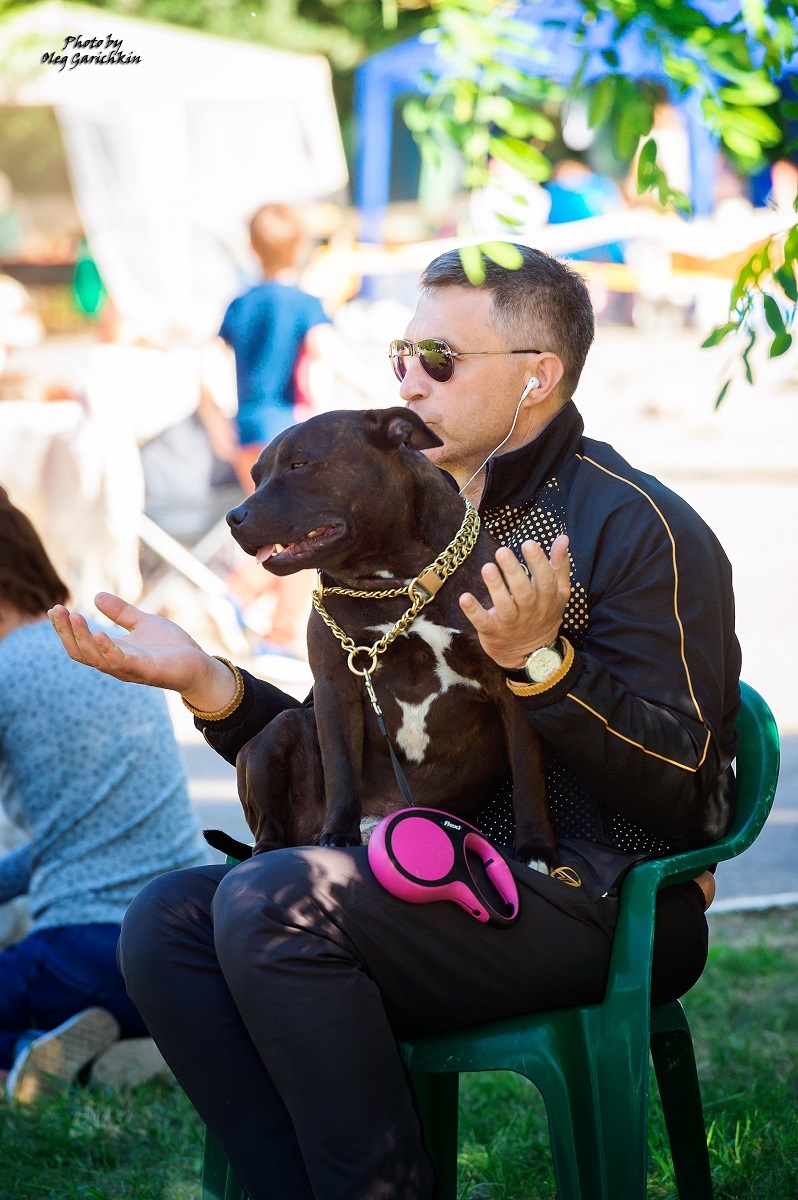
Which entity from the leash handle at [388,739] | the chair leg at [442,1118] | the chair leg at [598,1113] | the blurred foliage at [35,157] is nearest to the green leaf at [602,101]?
the leash handle at [388,739]

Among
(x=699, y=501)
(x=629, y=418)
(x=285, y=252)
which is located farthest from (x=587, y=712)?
(x=629, y=418)

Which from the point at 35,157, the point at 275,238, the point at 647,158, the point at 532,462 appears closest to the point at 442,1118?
the point at 532,462

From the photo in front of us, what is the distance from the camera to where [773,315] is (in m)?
Answer: 2.77

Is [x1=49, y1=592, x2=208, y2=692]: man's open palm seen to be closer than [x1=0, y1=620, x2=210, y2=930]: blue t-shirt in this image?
Yes

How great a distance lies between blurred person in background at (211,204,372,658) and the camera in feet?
28.9

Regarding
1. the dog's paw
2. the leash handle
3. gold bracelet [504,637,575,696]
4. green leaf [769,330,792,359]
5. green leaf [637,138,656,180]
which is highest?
green leaf [637,138,656,180]

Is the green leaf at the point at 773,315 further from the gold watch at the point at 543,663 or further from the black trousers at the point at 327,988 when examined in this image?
the black trousers at the point at 327,988

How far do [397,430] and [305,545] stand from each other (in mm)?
294

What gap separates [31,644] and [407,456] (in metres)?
1.67

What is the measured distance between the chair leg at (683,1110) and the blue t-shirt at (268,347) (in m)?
6.53

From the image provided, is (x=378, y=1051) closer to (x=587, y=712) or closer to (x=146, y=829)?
(x=587, y=712)

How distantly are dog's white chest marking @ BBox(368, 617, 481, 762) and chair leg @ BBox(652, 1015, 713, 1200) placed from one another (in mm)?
738

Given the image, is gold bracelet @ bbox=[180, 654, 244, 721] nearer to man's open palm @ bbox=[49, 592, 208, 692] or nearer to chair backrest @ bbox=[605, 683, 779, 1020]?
man's open palm @ bbox=[49, 592, 208, 692]

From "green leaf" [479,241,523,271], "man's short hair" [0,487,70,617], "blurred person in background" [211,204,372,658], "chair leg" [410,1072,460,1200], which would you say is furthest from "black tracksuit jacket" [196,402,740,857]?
"blurred person in background" [211,204,372,658]
